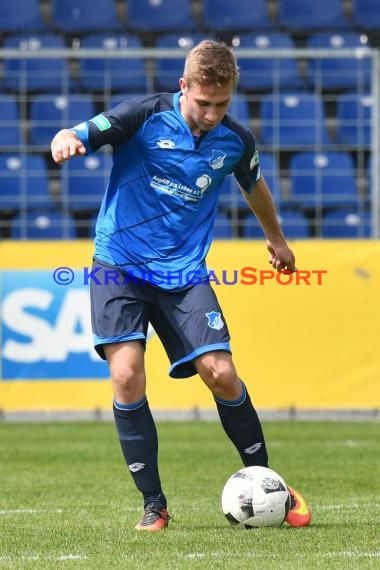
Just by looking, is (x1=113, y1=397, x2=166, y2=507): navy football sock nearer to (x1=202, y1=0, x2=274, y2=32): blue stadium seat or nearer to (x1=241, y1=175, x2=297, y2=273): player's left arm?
(x1=241, y1=175, x2=297, y2=273): player's left arm

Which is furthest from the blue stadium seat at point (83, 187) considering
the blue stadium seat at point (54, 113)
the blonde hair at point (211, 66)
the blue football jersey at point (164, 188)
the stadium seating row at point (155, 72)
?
the blonde hair at point (211, 66)

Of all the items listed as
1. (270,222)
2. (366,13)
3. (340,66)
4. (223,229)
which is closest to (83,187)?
(223,229)

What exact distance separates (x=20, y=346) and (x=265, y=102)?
4.21 metres

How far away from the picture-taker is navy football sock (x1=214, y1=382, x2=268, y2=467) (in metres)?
5.86

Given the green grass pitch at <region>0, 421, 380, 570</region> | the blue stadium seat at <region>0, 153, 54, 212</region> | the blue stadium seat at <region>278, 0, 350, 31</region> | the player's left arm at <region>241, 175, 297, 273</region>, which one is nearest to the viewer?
the green grass pitch at <region>0, 421, 380, 570</region>

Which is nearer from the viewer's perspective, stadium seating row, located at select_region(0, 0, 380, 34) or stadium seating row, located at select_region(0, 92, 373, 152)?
stadium seating row, located at select_region(0, 92, 373, 152)

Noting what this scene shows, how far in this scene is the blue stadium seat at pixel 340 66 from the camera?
14.7m

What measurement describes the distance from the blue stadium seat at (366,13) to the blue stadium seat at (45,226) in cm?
515

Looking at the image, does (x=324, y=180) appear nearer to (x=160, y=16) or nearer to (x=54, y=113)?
(x=54, y=113)

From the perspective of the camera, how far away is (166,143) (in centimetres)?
573

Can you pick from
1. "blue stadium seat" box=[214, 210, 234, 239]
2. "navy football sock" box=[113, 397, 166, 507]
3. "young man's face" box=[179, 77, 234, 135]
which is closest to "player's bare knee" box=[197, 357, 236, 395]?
"navy football sock" box=[113, 397, 166, 507]

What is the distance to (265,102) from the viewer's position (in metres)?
14.1

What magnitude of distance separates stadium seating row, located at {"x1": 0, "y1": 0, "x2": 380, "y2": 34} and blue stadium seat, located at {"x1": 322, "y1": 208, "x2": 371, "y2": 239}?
3679mm

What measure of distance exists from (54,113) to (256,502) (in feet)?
30.7
